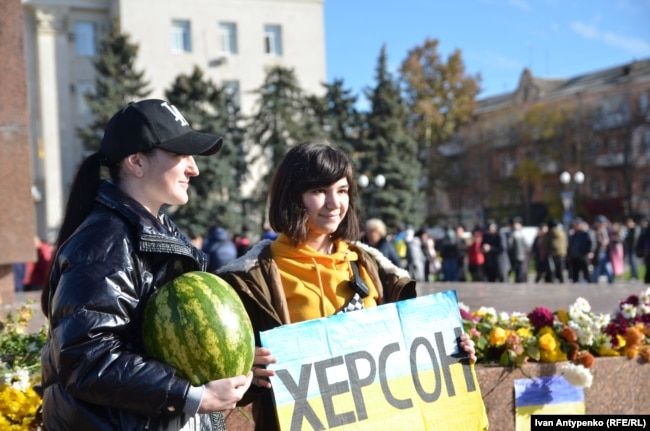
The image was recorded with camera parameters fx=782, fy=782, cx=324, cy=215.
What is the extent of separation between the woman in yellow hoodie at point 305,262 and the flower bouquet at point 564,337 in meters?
1.60

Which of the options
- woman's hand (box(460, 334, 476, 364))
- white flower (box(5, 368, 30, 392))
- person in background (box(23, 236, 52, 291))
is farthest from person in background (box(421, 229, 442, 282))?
woman's hand (box(460, 334, 476, 364))

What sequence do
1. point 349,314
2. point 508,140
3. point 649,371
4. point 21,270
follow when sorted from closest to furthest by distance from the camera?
point 349,314 → point 649,371 → point 21,270 → point 508,140

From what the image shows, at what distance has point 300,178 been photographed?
133 inches

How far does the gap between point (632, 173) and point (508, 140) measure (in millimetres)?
8900

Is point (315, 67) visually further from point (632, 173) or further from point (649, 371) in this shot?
point (649, 371)

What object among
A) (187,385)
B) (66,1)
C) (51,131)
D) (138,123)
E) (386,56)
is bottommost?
(187,385)

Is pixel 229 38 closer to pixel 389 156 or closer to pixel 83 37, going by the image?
pixel 83 37

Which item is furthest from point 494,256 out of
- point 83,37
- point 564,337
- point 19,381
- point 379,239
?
point 83,37

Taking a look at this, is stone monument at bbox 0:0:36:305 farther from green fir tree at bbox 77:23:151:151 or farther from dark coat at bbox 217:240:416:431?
green fir tree at bbox 77:23:151:151

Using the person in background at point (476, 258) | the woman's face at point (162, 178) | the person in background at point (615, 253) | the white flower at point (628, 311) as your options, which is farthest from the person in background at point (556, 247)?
the woman's face at point (162, 178)

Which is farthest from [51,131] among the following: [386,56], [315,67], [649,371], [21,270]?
[649,371]

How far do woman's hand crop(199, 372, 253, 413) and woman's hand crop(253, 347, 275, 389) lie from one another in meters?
0.62

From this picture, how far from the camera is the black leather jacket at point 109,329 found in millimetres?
2197

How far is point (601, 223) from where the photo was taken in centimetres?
2264
